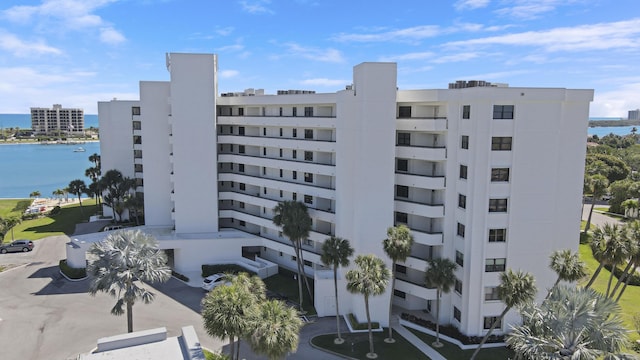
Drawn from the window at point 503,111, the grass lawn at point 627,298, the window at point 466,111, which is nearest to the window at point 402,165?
the window at point 466,111

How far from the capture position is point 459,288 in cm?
4081

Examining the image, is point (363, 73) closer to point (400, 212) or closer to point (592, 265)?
point (400, 212)

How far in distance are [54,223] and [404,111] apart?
215 ft

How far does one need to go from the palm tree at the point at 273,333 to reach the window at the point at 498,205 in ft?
66.2

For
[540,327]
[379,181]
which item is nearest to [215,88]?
[379,181]

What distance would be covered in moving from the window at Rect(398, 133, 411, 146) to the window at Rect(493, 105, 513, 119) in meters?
9.17

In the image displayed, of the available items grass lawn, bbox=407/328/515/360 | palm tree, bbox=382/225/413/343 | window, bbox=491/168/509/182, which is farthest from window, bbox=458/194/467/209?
grass lawn, bbox=407/328/515/360

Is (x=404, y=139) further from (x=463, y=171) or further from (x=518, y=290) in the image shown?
(x=518, y=290)

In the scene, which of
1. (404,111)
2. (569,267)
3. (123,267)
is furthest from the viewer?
(404,111)

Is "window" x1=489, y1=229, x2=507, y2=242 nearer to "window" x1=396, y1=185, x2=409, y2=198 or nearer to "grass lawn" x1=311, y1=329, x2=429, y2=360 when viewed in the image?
"window" x1=396, y1=185, x2=409, y2=198

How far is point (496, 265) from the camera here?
3897 cm

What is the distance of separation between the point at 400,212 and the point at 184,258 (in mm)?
27236

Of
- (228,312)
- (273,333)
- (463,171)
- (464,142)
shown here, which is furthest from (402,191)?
(273,333)

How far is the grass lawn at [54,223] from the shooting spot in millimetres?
72250
